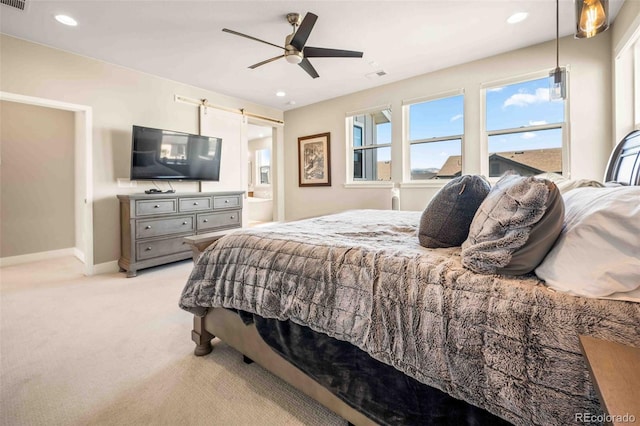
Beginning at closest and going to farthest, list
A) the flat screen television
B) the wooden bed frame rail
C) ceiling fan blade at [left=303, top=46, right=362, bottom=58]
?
the wooden bed frame rail, ceiling fan blade at [left=303, top=46, right=362, bottom=58], the flat screen television

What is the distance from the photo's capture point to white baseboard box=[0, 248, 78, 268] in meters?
3.94

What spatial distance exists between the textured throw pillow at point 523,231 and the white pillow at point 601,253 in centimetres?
5

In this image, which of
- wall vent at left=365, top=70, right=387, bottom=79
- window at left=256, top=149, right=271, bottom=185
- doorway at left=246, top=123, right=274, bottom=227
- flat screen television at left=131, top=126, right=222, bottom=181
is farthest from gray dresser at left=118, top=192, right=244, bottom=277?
window at left=256, top=149, right=271, bottom=185

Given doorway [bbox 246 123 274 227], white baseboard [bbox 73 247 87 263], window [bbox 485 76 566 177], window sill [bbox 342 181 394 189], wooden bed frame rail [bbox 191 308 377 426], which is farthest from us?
doorway [bbox 246 123 274 227]

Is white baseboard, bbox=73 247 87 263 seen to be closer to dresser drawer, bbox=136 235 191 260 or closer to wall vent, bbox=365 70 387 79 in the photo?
dresser drawer, bbox=136 235 191 260

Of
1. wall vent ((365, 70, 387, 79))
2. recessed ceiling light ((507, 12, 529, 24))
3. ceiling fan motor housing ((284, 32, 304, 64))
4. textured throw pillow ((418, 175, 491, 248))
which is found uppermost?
wall vent ((365, 70, 387, 79))

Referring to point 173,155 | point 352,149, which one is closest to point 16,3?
point 173,155

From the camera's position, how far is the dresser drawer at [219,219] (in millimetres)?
4207

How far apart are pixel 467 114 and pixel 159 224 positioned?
14.6 ft

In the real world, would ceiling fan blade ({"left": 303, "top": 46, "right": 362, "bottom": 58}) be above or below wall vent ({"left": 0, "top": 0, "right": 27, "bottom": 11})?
below

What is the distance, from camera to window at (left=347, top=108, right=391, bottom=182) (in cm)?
477

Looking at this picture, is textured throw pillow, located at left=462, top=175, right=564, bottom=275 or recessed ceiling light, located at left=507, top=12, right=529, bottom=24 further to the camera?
recessed ceiling light, located at left=507, top=12, right=529, bottom=24

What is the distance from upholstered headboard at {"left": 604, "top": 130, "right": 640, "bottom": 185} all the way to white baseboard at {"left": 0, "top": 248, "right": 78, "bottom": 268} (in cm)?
652

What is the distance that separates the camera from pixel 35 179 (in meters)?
4.22
